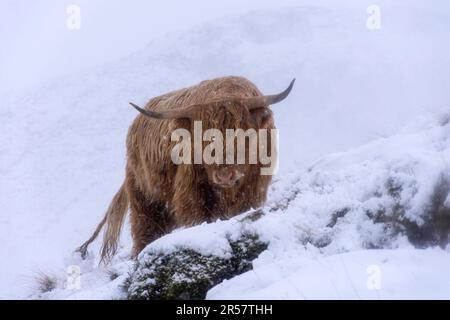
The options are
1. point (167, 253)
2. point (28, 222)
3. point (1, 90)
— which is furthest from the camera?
point (1, 90)

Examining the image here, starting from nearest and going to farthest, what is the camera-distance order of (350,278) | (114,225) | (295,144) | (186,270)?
(350,278) → (186,270) → (114,225) → (295,144)

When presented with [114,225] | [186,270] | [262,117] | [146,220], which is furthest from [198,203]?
[114,225]

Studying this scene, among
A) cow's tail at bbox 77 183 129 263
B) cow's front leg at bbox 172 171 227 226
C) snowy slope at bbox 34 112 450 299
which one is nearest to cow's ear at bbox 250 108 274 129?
cow's front leg at bbox 172 171 227 226

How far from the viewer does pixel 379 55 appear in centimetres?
2059

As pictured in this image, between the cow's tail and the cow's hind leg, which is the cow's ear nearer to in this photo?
the cow's hind leg

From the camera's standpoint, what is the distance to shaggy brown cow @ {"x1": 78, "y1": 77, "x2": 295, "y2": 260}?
18.7 ft

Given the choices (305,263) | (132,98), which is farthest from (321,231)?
(132,98)

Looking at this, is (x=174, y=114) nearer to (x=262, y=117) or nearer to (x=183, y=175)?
(x=183, y=175)

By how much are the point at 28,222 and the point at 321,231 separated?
11.5 metres

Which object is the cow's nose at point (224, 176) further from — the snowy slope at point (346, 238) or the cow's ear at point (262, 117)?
the cow's ear at point (262, 117)

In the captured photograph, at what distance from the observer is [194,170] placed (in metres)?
5.76

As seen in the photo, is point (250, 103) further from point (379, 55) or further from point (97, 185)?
point (379, 55)

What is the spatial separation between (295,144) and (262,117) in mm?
11083

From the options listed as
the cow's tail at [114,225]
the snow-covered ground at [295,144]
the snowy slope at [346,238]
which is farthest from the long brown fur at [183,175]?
the snowy slope at [346,238]
